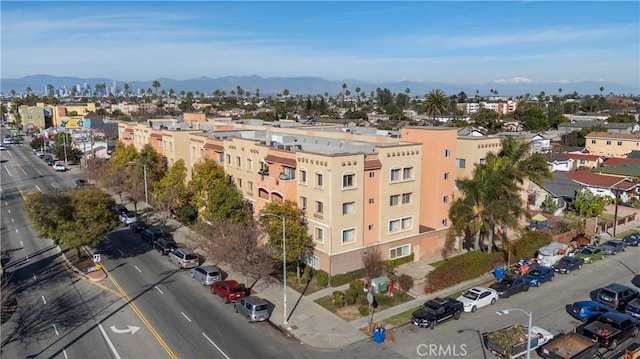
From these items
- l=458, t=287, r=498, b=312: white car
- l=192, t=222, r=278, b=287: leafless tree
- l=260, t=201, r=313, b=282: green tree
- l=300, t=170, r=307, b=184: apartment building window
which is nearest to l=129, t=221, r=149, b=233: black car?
l=192, t=222, r=278, b=287: leafless tree

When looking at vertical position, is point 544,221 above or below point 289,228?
below

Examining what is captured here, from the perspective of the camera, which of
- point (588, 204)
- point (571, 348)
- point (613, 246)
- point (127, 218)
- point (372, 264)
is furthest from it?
point (588, 204)

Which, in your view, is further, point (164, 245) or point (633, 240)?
point (633, 240)

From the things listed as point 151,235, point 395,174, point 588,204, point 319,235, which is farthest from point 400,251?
point 588,204

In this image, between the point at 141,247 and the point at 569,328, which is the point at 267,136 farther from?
the point at 569,328

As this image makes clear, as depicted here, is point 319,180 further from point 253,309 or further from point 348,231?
point 253,309

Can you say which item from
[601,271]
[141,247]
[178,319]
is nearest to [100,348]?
[178,319]

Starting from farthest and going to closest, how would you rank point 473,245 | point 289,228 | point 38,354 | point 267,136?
1. point 267,136
2. point 473,245
3. point 289,228
4. point 38,354
